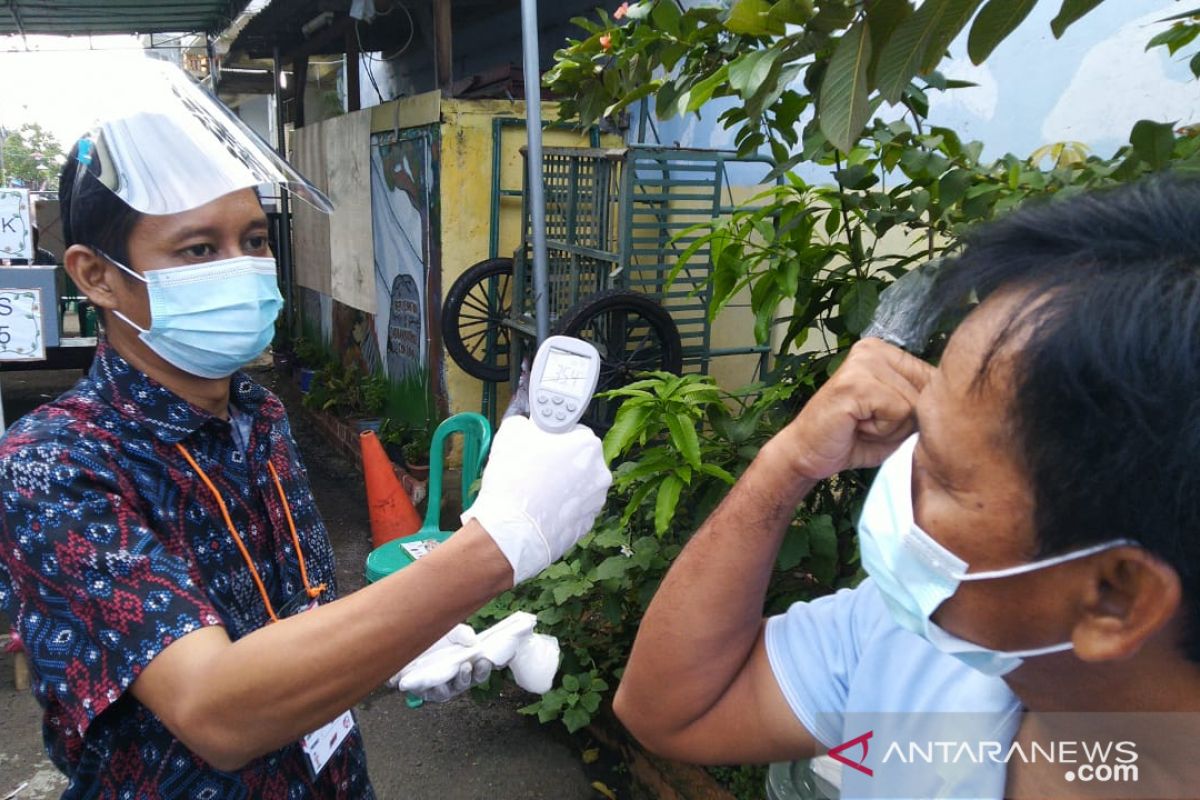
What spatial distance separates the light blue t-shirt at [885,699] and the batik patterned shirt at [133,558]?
829 millimetres

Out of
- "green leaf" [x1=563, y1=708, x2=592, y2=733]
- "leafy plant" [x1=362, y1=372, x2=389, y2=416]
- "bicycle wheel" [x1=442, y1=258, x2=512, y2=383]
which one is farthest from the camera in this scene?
"leafy plant" [x1=362, y1=372, x2=389, y2=416]

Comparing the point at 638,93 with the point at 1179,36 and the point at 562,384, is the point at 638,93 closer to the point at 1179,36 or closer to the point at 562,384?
the point at 562,384

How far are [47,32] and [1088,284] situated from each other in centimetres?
874

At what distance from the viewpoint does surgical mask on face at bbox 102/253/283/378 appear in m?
1.40

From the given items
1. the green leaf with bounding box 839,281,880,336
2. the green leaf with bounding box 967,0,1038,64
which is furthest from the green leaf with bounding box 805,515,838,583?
the green leaf with bounding box 967,0,1038,64

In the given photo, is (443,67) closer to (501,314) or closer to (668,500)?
(501,314)

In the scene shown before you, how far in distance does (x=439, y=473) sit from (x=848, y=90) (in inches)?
125

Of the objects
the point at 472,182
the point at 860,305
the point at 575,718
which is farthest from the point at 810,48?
the point at 472,182

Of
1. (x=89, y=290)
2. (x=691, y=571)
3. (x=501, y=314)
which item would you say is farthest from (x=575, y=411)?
(x=501, y=314)

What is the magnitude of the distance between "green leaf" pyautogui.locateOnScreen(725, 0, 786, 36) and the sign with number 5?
2853mm

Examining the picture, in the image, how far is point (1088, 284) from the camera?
2.80ft

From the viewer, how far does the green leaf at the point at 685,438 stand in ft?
6.57

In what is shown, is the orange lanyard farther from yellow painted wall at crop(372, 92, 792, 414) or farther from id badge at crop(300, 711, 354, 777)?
yellow painted wall at crop(372, 92, 792, 414)

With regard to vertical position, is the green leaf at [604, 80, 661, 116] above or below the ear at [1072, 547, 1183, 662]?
above
